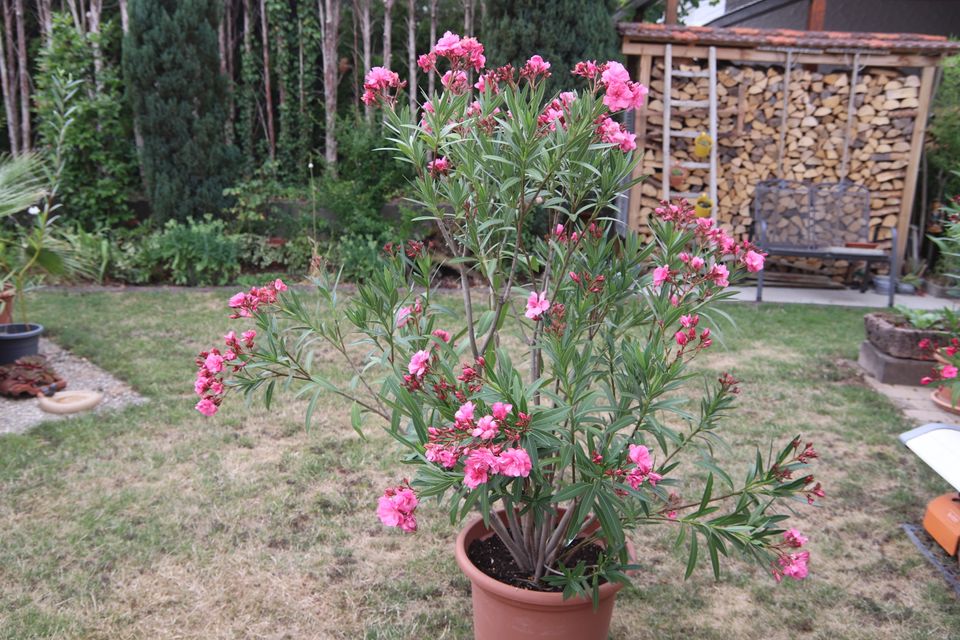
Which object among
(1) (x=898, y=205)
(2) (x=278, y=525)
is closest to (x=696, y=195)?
(1) (x=898, y=205)

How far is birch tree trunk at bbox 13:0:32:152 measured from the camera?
22.9 feet

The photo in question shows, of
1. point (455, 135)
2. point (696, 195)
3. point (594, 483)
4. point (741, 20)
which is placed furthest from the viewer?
point (741, 20)

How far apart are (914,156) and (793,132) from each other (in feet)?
3.93

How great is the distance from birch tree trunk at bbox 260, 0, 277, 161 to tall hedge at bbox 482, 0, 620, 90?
2661 millimetres

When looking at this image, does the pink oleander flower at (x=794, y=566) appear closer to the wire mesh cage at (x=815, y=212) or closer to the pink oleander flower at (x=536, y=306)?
the pink oleander flower at (x=536, y=306)

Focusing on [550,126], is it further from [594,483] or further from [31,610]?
[31,610]

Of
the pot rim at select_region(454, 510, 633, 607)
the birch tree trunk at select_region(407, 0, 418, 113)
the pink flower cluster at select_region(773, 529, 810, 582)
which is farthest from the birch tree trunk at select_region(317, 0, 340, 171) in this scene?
the pink flower cluster at select_region(773, 529, 810, 582)

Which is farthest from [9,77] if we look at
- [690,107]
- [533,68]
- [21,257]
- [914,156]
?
[914,156]

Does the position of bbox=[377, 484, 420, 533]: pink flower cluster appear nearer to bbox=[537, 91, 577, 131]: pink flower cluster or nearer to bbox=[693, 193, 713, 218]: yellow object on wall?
bbox=[537, 91, 577, 131]: pink flower cluster

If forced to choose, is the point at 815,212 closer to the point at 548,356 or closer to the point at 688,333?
the point at 688,333

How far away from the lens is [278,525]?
2.63 metres

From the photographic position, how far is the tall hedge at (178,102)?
6520 mm

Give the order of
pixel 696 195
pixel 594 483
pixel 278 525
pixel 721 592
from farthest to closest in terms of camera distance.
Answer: pixel 696 195, pixel 278 525, pixel 721 592, pixel 594 483

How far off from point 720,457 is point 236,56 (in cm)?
696
